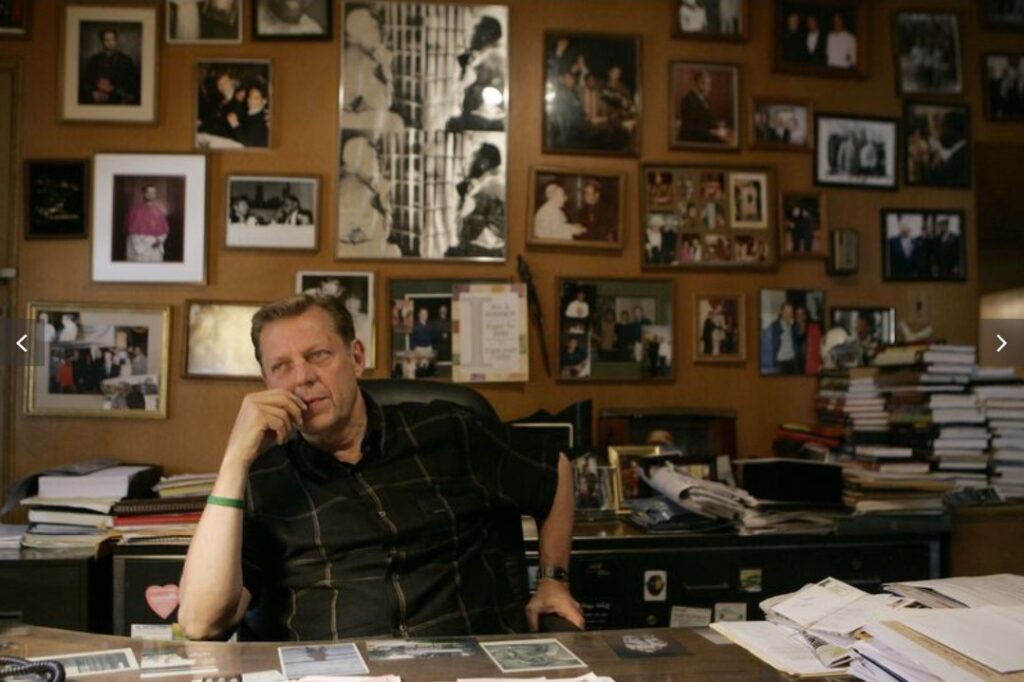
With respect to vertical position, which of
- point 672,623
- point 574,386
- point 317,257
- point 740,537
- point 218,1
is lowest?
point 672,623

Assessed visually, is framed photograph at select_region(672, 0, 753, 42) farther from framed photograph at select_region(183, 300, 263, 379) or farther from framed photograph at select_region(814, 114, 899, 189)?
framed photograph at select_region(183, 300, 263, 379)

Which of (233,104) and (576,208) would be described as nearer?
(233,104)

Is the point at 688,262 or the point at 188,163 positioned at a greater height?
the point at 188,163

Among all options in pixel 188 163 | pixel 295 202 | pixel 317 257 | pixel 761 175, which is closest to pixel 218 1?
pixel 188 163

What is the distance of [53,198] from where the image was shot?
253 cm

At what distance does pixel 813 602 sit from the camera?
1333mm

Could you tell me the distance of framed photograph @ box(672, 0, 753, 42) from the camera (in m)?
2.74

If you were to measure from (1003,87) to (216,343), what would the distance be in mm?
2799

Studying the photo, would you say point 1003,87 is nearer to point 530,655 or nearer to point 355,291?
point 355,291

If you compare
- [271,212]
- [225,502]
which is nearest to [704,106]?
[271,212]

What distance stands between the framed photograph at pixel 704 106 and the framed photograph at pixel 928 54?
A: 604 mm

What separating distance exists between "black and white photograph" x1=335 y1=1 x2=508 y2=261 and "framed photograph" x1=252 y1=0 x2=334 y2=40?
74 mm

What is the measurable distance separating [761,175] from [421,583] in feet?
6.10

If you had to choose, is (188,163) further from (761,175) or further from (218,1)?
(761,175)
